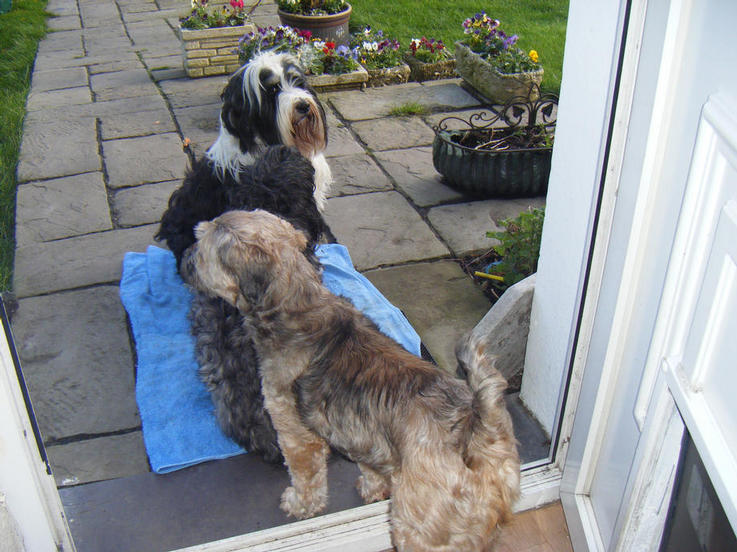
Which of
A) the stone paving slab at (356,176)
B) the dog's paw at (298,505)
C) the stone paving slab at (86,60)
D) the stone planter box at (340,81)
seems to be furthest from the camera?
the stone paving slab at (86,60)

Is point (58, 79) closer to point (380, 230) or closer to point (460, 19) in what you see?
point (380, 230)

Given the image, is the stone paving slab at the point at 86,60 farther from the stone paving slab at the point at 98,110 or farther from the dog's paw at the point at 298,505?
the dog's paw at the point at 298,505

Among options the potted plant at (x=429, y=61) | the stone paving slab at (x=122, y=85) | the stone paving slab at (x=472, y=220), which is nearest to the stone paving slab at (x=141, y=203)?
the stone paving slab at (x=472, y=220)

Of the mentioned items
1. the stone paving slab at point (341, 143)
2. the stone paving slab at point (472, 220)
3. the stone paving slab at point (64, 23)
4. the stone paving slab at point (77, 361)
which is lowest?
the stone paving slab at point (77, 361)

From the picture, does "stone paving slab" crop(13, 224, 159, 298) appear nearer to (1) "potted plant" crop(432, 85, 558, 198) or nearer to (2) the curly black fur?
(2) the curly black fur

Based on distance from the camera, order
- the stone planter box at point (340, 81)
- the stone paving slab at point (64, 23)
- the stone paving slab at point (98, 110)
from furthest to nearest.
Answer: the stone paving slab at point (64, 23), the stone planter box at point (340, 81), the stone paving slab at point (98, 110)

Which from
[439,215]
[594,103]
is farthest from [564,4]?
[594,103]

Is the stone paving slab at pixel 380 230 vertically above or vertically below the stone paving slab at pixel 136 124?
below

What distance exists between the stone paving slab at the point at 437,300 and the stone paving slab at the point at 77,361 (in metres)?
1.67

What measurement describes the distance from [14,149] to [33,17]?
572cm

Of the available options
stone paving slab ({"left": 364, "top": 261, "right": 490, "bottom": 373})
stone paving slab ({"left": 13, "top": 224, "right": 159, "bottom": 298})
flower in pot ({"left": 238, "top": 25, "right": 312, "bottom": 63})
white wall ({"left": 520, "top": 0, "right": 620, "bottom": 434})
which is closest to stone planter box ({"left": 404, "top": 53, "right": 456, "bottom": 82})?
flower in pot ({"left": 238, "top": 25, "right": 312, "bottom": 63})

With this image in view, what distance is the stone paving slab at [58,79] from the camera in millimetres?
7969

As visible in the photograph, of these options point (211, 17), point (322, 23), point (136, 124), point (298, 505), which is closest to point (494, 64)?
point (322, 23)

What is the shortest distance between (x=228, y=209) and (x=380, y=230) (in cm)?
163
